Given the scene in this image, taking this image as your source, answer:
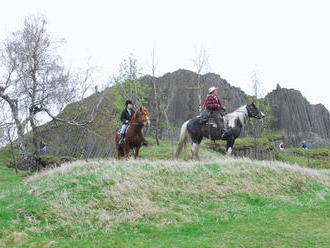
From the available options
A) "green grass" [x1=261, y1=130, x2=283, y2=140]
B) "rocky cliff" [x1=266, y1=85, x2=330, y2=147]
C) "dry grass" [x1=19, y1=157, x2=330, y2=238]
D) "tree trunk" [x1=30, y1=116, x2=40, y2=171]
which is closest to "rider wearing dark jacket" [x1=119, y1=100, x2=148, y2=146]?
"dry grass" [x1=19, y1=157, x2=330, y2=238]

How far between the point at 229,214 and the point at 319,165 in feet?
61.0

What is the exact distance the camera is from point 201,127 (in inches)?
575

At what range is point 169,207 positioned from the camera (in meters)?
9.34

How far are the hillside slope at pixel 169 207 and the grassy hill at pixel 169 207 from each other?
2 cm

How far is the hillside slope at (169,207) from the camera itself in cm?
739

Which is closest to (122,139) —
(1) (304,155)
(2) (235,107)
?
(1) (304,155)

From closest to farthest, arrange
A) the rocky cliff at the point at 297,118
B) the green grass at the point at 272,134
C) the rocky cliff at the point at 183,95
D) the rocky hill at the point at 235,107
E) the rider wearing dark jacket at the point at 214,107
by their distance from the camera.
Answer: the rider wearing dark jacket at the point at 214,107 < the green grass at the point at 272,134 < the rocky hill at the point at 235,107 < the rocky cliff at the point at 183,95 < the rocky cliff at the point at 297,118

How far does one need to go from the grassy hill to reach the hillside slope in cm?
2

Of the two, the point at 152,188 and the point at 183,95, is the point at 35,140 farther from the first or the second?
the point at 183,95

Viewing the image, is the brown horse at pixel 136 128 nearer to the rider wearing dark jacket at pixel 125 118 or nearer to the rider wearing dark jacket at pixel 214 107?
the rider wearing dark jacket at pixel 125 118

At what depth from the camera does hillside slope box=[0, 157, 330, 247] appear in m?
7.39

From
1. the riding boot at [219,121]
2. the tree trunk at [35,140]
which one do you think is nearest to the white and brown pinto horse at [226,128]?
the riding boot at [219,121]

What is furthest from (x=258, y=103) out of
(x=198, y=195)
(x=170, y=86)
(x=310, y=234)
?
(x=310, y=234)

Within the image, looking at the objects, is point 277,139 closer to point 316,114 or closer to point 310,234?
point 316,114
